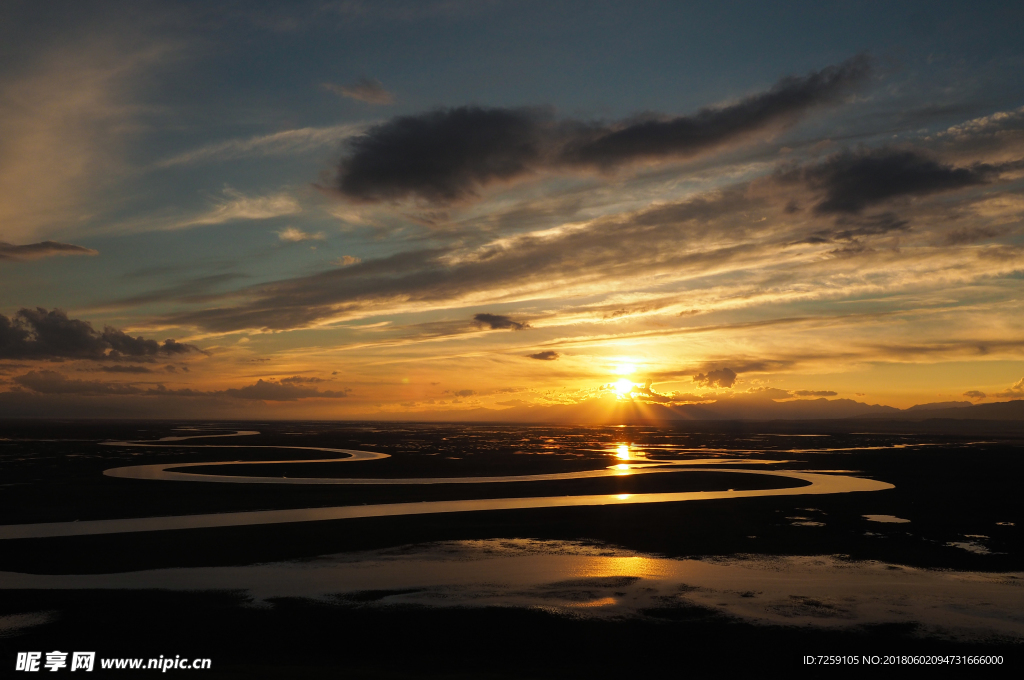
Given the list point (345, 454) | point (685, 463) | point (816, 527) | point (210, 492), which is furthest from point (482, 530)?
point (345, 454)

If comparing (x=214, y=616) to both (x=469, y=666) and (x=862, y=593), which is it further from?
(x=862, y=593)

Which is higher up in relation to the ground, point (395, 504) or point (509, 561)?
point (509, 561)

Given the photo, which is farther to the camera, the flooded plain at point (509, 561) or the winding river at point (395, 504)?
the winding river at point (395, 504)

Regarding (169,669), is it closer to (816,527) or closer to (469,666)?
(469,666)

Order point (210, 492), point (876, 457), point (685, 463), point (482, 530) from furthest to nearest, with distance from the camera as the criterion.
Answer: point (876, 457), point (685, 463), point (210, 492), point (482, 530)

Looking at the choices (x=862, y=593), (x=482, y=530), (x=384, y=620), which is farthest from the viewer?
(x=482, y=530)

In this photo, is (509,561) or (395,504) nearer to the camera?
(509,561)

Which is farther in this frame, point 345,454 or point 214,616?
point 345,454

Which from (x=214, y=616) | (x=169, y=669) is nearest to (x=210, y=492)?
(x=214, y=616)

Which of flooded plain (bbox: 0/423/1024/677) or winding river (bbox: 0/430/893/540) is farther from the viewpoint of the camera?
winding river (bbox: 0/430/893/540)
